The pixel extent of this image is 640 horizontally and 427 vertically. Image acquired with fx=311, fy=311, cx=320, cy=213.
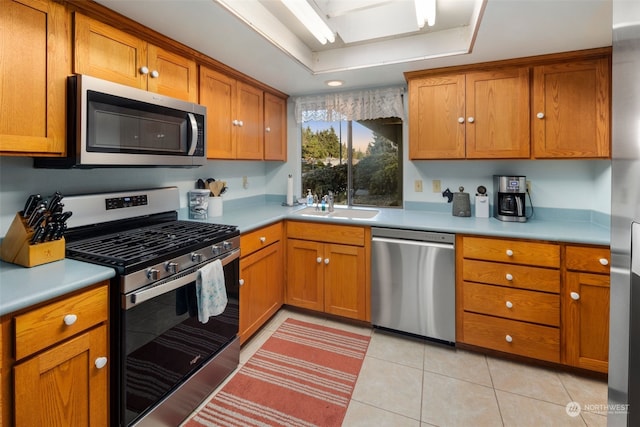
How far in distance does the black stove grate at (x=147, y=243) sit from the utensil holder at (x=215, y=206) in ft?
1.39

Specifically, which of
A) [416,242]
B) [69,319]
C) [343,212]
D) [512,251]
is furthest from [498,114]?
[69,319]

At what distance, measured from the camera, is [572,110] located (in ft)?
7.05

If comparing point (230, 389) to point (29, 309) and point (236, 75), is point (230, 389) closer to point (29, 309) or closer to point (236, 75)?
point (29, 309)

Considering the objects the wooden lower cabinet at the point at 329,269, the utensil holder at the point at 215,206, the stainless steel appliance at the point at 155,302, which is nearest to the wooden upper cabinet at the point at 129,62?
the stainless steel appliance at the point at 155,302

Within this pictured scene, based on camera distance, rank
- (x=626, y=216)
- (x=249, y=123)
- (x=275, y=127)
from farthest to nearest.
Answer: (x=275, y=127) < (x=249, y=123) < (x=626, y=216)

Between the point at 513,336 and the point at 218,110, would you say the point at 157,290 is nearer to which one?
the point at 218,110

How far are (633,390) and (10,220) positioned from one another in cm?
237

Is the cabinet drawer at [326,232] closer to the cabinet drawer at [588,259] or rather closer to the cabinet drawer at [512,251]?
the cabinet drawer at [512,251]

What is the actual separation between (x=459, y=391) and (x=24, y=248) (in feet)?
7.64

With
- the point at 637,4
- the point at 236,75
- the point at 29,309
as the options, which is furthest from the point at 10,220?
the point at 637,4

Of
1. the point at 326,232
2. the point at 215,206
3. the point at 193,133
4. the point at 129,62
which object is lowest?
the point at 326,232

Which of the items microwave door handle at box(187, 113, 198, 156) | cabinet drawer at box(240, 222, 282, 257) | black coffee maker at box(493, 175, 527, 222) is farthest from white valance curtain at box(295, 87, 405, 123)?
microwave door handle at box(187, 113, 198, 156)

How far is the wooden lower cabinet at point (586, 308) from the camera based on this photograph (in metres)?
1.86

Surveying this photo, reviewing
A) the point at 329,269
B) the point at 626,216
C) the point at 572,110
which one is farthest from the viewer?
the point at 329,269
